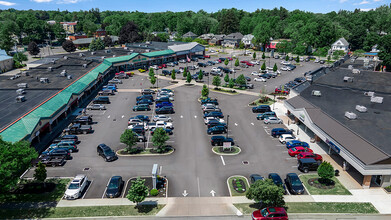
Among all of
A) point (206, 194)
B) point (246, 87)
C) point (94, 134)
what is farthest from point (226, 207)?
point (246, 87)

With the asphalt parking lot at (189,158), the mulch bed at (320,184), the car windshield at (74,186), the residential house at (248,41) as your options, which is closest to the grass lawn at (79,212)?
the car windshield at (74,186)

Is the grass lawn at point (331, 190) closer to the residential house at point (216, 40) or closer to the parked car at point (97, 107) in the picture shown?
the parked car at point (97, 107)

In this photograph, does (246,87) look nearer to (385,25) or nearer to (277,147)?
(277,147)

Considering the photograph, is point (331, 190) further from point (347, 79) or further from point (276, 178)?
point (347, 79)

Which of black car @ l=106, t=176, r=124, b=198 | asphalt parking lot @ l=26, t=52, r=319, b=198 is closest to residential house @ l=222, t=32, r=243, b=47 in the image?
asphalt parking lot @ l=26, t=52, r=319, b=198

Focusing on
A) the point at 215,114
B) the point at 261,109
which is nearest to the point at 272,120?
the point at 261,109
